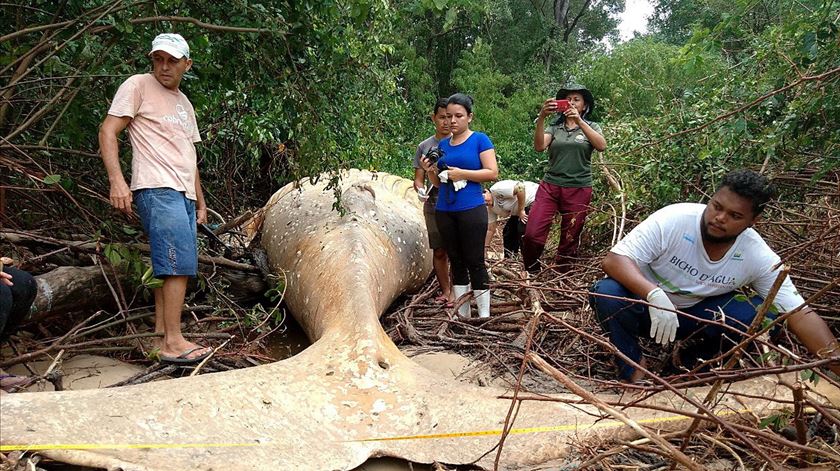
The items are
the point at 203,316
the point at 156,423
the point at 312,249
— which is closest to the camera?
the point at 156,423

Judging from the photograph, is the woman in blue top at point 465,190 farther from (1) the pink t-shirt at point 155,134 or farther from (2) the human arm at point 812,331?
(2) the human arm at point 812,331

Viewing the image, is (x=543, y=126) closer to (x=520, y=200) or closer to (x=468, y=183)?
(x=520, y=200)

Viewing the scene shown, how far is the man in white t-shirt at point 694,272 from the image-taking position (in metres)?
2.77

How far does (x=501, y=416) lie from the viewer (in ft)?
8.17

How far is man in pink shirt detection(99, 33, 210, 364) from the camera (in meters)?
2.98

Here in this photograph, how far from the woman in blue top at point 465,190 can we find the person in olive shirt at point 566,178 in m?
0.78

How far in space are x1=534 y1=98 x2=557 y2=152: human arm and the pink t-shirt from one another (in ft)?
7.67

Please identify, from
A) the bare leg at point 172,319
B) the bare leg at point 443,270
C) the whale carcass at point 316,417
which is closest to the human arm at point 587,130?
the bare leg at point 443,270

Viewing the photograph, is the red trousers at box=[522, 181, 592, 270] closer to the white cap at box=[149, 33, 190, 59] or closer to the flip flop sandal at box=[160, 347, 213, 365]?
the flip flop sandal at box=[160, 347, 213, 365]

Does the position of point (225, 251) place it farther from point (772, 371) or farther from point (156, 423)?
point (772, 371)

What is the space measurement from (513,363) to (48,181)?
2375mm

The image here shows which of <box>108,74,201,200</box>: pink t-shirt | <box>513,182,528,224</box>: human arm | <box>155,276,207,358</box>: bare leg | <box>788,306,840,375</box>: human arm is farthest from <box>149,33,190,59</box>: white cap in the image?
<box>513,182,528,224</box>: human arm

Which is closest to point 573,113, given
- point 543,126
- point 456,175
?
point 543,126

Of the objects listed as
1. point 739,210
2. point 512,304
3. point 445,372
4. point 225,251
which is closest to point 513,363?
point 445,372
